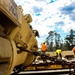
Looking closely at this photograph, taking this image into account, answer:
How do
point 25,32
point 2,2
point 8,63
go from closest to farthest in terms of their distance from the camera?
point 2,2
point 8,63
point 25,32

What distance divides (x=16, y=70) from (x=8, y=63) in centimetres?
505

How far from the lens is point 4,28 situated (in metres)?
5.03

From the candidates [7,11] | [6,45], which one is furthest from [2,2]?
[6,45]

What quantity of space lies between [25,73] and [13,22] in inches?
297

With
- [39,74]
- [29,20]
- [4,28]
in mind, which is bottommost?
[39,74]

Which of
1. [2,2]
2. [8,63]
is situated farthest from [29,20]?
[2,2]

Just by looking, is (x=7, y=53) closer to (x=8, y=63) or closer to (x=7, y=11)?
(x=8, y=63)

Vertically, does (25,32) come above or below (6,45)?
above

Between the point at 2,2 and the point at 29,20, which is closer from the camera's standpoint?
the point at 2,2

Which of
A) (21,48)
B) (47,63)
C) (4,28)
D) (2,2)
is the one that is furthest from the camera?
(47,63)

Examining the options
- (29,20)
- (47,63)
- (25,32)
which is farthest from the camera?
(47,63)

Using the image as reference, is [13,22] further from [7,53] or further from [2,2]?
[2,2]

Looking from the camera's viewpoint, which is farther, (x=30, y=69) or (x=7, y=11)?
(x=30, y=69)

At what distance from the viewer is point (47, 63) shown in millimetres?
12742
